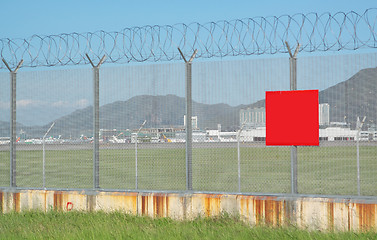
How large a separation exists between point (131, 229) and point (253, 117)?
301cm

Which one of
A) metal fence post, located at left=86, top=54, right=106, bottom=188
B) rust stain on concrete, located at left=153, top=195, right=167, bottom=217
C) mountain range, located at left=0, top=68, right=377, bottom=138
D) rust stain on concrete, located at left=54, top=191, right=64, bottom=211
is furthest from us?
rust stain on concrete, located at left=54, top=191, right=64, bottom=211

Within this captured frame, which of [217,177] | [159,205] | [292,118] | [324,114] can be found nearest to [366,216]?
[324,114]

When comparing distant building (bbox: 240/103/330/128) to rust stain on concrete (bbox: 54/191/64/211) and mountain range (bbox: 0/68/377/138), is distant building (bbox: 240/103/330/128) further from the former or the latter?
rust stain on concrete (bbox: 54/191/64/211)

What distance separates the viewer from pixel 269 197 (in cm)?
942

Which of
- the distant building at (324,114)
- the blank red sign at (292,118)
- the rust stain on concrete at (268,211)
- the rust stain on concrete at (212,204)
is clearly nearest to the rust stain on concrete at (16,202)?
the rust stain on concrete at (212,204)

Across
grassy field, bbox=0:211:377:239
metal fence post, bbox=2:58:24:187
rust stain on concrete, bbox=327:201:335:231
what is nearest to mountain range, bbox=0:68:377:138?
metal fence post, bbox=2:58:24:187

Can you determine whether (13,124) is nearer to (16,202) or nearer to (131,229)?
(16,202)

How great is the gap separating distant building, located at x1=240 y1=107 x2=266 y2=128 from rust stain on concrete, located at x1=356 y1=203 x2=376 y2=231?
230cm

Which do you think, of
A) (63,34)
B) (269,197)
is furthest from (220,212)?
(63,34)

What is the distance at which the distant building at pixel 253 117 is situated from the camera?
9.88 metres

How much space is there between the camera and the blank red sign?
31.6ft

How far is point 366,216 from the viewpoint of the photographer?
8.70 metres

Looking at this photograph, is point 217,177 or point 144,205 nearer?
point 144,205

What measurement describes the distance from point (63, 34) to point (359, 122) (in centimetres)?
606
